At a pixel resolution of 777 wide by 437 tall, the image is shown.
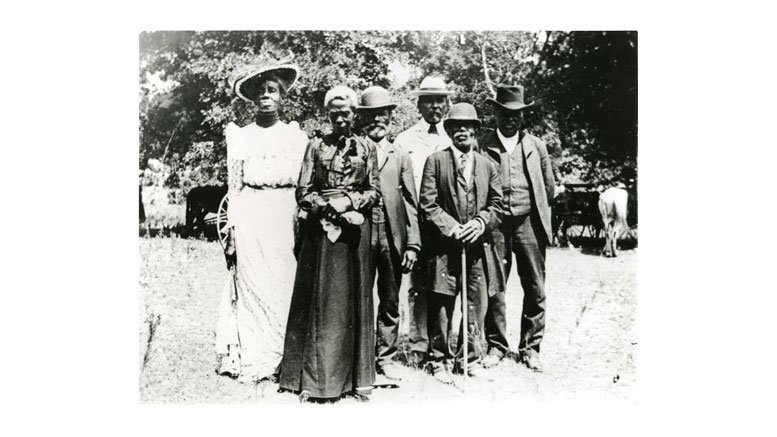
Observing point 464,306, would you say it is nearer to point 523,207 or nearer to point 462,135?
point 523,207

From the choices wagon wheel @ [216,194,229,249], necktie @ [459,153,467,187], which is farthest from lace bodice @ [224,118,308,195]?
necktie @ [459,153,467,187]

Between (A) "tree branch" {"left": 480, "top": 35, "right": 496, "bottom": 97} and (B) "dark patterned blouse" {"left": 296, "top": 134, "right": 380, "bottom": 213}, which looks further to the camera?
(A) "tree branch" {"left": 480, "top": 35, "right": 496, "bottom": 97}

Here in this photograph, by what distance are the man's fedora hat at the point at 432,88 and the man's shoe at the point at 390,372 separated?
209 cm

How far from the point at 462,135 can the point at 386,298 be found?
1.37 metres

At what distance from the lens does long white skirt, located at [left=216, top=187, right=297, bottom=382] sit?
227 inches

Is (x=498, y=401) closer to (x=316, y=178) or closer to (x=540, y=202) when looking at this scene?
(x=540, y=202)

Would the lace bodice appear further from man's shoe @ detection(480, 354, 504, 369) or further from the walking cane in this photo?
man's shoe @ detection(480, 354, 504, 369)

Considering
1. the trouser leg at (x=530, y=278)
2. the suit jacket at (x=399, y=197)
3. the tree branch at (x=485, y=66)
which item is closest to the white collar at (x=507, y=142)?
the tree branch at (x=485, y=66)

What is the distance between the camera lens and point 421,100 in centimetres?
596

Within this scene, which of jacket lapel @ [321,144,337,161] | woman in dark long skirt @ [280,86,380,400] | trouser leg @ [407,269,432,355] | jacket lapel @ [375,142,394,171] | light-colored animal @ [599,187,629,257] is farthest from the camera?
light-colored animal @ [599,187,629,257]

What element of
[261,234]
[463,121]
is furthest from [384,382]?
[463,121]

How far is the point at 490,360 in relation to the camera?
5.88m

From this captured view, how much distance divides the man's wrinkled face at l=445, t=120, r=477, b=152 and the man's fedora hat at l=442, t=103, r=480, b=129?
0.02 meters

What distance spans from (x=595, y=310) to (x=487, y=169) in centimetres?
143
